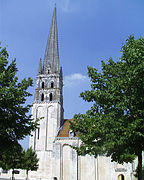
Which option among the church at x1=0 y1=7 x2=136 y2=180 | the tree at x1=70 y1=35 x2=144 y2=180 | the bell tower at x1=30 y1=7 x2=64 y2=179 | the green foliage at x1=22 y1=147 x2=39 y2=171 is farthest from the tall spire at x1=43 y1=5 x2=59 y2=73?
the tree at x1=70 y1=35 x2=144 y2=180

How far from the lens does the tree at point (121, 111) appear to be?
13227 millimetres

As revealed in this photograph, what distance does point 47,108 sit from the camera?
1924 inches

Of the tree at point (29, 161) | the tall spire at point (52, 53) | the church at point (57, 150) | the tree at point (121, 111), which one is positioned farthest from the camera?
the tall spire at point (52, 53)

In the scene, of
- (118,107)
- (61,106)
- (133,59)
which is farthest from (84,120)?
(61,106)

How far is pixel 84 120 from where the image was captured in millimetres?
A: 16156

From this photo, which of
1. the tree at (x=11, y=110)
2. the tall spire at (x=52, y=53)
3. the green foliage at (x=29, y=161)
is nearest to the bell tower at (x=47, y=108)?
the tall spire at (x=52, y=53)

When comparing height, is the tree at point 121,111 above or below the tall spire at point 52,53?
below

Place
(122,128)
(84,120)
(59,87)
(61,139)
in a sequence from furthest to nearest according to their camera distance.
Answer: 1. (59,87)
2. (61,139)
3. (84,120)
4. (122,128)

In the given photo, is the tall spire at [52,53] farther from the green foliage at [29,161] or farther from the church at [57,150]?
the green foliage at [29,161]

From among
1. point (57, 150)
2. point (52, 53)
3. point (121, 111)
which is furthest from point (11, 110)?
point (52, 53)

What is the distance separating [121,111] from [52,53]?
4762 centimetres

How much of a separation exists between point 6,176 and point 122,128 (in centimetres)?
4009

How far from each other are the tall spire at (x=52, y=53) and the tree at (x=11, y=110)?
39963 millimetres

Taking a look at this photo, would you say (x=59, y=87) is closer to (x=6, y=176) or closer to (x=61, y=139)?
(x=61, y=139)
